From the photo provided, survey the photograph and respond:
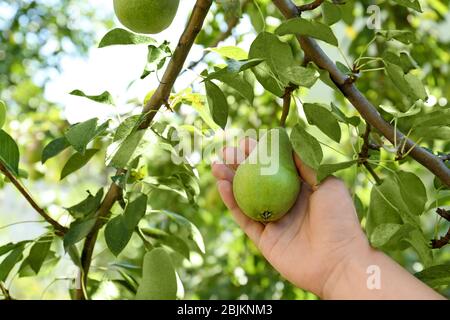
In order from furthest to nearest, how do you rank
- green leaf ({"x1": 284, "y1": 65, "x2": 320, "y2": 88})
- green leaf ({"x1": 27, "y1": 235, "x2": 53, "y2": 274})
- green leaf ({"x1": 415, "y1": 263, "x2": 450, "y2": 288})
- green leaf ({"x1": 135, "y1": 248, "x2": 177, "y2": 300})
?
green leaf ({"x1": 27, "y1": 235, "x2": 53, "y2": 274})
green leaf ({"x1": 135, "y1": 248, "x2": 177, "y2": 300})
green leaf ({"x1": 415, "y1": 263, "x2": 450, "y2": 288})
green leaf ({"x1": 284, "y1": 65, "x2": 320, "y2": 88})

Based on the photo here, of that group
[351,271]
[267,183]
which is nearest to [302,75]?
[267,183]

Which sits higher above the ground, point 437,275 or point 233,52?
point 233,52

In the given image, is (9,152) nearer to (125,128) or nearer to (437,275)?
(125,128)

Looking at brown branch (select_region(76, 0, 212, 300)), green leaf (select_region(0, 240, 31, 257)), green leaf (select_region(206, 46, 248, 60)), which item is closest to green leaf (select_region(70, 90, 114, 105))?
brown branch (select_region(76, 0, 212, 300))

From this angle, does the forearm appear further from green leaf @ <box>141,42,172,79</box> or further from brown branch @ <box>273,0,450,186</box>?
green leaf @ <box>141,42,172,79</box>

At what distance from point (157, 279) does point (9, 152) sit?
28 cm

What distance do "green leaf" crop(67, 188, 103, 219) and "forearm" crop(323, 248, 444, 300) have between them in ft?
1.23

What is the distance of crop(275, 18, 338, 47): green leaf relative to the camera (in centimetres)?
77

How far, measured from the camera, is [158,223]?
1.90m

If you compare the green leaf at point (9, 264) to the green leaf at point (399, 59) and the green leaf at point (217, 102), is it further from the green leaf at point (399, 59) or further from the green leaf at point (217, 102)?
the green leaf at point (399, 59)

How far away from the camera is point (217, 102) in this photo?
0.88 metres

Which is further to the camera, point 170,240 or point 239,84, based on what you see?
point 170,240

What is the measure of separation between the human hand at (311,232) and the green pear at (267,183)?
1.6 inches
